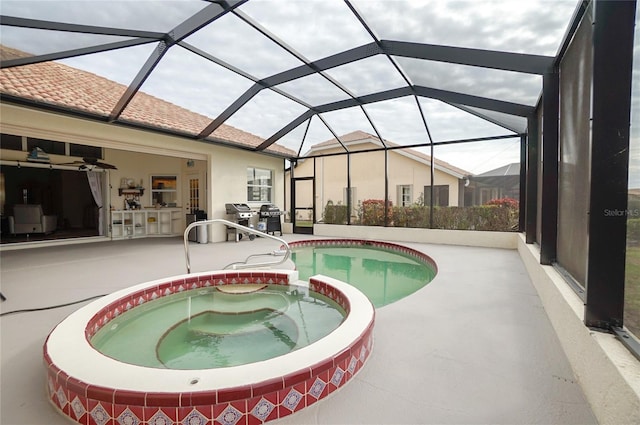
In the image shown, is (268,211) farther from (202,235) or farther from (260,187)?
(202,235)

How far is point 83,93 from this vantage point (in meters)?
6.17

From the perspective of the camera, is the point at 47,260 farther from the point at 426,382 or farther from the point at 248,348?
the point at 426,382

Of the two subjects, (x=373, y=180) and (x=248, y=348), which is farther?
(x=373, y=180)

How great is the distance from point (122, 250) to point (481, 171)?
34.7ft

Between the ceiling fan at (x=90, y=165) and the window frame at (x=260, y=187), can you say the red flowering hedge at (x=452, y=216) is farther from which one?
the ceiling fan at (x=90, y=165)

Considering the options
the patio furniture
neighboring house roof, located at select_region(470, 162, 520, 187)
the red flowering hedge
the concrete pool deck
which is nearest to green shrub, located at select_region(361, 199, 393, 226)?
the red flowering hedge

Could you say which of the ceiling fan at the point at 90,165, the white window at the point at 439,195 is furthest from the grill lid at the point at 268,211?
the white window at the point at 439,195

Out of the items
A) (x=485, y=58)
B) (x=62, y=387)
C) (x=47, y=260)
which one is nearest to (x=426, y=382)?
(x=62, y=387)

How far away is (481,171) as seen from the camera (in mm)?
9281

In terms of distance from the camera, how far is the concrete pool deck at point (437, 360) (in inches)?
64.4

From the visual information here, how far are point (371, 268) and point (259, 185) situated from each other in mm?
6226

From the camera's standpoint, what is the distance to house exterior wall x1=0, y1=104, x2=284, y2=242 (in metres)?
5.91

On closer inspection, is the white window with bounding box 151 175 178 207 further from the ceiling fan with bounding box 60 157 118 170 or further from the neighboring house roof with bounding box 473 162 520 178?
the neighboring house roof with bounding box 473 162 520 178

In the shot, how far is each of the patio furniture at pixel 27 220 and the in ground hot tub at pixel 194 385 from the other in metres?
9.91
